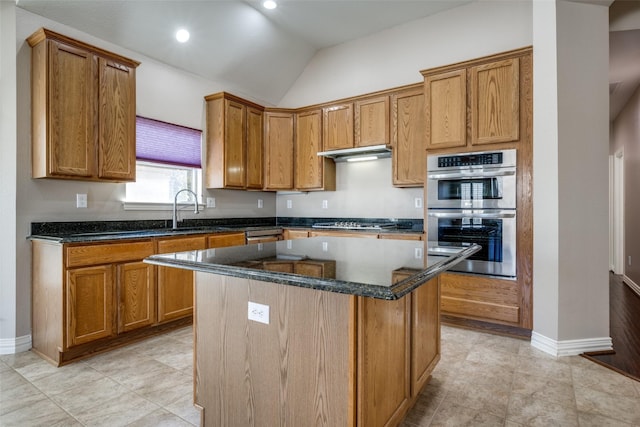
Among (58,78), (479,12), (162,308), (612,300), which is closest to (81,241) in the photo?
(162,308)

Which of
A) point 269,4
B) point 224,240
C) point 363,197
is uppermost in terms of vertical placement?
point 269,4

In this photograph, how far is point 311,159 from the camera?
466 cm

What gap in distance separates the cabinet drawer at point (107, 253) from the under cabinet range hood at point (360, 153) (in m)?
2.43

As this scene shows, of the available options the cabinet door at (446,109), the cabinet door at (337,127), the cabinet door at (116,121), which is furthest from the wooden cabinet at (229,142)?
the cabinet door at (446,109)

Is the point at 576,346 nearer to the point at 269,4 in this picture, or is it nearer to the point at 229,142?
the point at 229,142

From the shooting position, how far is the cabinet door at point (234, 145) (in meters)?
4.20

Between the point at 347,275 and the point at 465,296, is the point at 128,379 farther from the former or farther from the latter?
the point at 465,296

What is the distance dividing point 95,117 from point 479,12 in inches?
159

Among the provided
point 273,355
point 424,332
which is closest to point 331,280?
point 273,355

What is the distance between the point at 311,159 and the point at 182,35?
2.07m

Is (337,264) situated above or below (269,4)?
below

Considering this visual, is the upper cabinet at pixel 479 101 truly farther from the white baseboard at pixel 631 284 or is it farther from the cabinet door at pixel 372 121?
the white baseboard at pixel 631 284

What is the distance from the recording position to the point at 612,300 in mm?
4211

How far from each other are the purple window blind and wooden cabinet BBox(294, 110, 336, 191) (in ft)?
4.34
